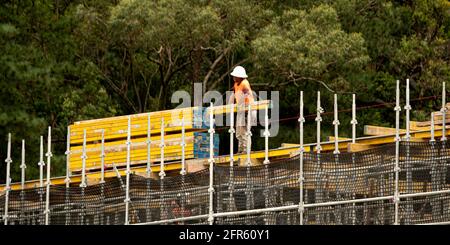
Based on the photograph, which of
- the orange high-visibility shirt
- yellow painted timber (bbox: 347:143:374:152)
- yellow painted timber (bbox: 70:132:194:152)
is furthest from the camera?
yellow painted timber (bbox: 70:132:194:152)

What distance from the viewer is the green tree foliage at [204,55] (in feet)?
178

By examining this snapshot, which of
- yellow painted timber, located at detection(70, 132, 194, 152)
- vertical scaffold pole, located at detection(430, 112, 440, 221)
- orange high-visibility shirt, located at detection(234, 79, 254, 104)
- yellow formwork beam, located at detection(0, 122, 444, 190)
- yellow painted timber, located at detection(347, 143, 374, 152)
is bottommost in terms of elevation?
vertical scaffold pole, located at detection(430, 112, 440, 221)

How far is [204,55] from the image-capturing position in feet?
190

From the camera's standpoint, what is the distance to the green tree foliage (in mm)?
54156

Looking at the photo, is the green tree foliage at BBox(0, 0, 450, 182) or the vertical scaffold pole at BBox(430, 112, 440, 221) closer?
the vertical scaffold pole at BBox(430, 112, 440, 221)

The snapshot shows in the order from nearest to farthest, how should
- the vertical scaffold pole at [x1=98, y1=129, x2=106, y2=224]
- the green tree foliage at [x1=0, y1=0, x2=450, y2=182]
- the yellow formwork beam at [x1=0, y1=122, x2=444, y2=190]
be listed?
1. the yellow formwork beam at [x1=0, y1=122, x2=444, y2=190]
2. the vertical scaffold pole at [x1=98, y1=129, x2=106, y2=224]
3. the green tree foliage at [x1=0, y1=0, x2=450, y2=182]

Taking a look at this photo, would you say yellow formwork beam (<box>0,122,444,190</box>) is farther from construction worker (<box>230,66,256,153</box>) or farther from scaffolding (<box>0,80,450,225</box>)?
scaffolding (<box>0,80,450,225</box>)

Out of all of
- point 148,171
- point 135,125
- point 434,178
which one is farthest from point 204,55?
point 434,178

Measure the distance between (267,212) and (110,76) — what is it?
3021 cm

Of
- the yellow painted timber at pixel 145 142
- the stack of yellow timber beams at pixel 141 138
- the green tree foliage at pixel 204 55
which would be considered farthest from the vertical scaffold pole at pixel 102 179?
the green tree foliage at pixel 204 55

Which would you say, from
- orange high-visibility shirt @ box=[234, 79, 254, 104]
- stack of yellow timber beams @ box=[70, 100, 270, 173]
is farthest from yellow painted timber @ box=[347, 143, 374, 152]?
stack of yellow timber beams @ box=[70, 100, 270, 173]

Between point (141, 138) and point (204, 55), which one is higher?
point (204, 55)

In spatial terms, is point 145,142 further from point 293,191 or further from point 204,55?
point 204,55

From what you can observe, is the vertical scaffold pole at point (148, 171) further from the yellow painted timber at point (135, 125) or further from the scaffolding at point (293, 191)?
the yellow painted timber at point (135, 125)
